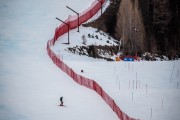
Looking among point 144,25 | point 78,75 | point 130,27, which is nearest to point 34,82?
point 78,75

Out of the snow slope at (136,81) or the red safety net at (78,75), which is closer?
the red safety net at (78,75)

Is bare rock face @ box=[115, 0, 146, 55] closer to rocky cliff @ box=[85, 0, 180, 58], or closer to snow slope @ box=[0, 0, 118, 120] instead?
rocky cliff @ box=[85, 0, 180, 58]

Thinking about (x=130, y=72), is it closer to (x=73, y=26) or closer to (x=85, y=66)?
(x=85, y=66)

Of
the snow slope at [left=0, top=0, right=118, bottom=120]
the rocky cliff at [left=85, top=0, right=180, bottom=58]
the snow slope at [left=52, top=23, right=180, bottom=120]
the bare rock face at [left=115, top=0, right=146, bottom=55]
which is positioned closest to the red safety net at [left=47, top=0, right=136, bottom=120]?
the snow slope at [left=0, top=0, right=118, bottom=120]

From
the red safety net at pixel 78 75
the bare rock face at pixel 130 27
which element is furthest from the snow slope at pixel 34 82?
the bare rock face at pixel 130 27

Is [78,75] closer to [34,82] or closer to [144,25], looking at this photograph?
[34,82]

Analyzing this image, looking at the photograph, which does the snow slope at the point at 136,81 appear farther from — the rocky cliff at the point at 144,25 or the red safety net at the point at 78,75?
the rocky cliff at the point at 144,25

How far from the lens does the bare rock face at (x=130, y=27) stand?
57000 mm

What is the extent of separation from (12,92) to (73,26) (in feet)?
74.6

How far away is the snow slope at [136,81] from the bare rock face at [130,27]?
6907 mm

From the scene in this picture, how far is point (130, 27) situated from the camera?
5884cm

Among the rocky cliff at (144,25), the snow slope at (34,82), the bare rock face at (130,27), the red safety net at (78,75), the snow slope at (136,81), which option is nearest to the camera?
the snow slope at (34,82)

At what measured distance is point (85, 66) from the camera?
134 feet

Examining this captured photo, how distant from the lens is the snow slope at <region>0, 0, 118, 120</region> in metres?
27.0
